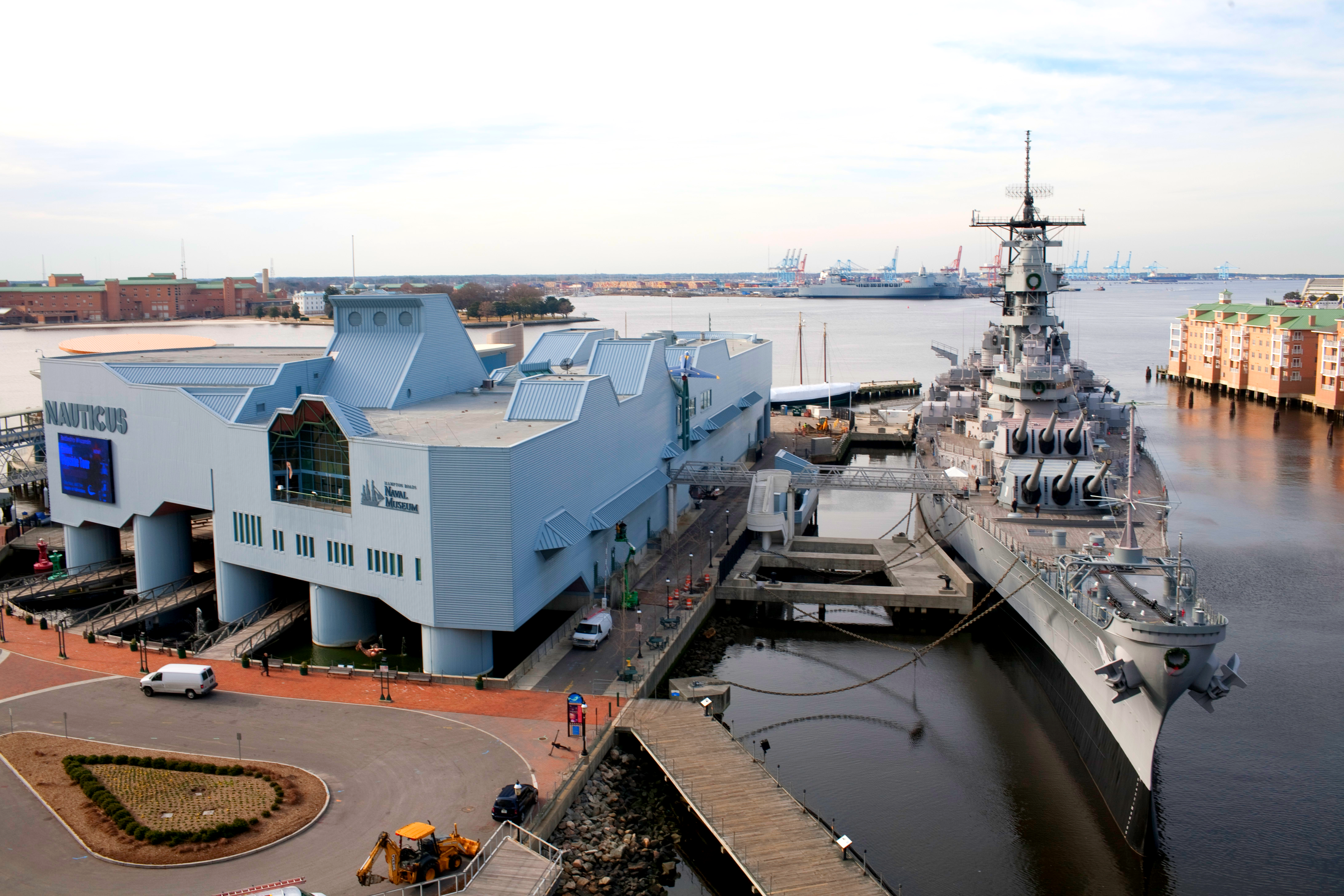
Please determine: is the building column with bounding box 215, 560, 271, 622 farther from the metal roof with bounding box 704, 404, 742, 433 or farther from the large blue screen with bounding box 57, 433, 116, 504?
the metal roof with bounding box 704, 404, 742, 433

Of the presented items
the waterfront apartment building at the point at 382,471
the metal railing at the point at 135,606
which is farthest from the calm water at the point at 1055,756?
the metal railing at the point at 135,606

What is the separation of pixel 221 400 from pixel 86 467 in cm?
861

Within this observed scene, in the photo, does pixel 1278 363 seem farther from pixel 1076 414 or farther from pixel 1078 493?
pixel 1078 493

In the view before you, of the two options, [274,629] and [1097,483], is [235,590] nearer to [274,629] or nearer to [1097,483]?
[274,629]

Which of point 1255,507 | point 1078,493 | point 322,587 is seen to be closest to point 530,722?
point 322,587

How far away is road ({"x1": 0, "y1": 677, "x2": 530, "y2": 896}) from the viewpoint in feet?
65.5

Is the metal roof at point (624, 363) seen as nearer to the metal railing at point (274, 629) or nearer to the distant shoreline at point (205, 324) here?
the metal railing at point (274, 629)

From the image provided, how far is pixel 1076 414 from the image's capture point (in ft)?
169

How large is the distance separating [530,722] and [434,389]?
71.7ft

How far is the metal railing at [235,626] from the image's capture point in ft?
112

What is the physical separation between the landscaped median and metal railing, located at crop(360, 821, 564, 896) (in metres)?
3.76

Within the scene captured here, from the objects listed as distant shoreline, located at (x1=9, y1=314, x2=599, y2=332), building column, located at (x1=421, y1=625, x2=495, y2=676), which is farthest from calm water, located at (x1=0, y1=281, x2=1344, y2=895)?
distant shoreline, located at (x1=9, y1=314, x2=599, y2=332)

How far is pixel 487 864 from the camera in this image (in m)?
20.5

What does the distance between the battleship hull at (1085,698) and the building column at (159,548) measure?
31942 mm
